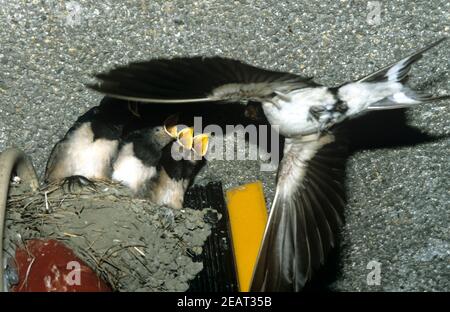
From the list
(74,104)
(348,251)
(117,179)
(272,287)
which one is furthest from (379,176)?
(74,104)

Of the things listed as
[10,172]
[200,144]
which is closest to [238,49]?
[200,144]

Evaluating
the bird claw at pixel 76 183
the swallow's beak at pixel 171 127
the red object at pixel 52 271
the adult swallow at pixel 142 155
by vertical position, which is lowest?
the red object at pixel 52 271

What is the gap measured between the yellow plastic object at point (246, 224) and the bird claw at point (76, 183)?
1.39 ft

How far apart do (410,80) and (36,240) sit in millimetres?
1180

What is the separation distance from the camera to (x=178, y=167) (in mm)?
2400

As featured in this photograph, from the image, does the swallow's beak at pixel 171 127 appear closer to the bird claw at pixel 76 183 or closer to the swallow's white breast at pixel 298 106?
the bird claw at pixel 76 183

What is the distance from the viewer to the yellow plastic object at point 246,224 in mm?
2150

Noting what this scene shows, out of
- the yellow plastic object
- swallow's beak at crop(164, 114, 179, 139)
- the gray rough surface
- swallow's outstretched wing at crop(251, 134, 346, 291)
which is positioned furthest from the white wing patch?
swallow's beak at crop(164, 114, 179, 139)

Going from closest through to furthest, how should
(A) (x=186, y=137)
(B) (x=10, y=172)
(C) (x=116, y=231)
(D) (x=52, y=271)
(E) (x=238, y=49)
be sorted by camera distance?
(D) (x=52, y=271) < (B) (x=10, y=172) < (C) (x=116, y=231) < (E) (x=238, y=49) < (A) (x=186, y=137)

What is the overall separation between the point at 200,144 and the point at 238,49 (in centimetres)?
32

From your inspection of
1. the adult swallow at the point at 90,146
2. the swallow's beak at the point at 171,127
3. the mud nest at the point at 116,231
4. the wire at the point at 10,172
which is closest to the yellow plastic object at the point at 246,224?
the mud nest at the point at 116,231

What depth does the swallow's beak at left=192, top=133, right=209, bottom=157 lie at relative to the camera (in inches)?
92.0

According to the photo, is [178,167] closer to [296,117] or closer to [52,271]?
[296,117]
